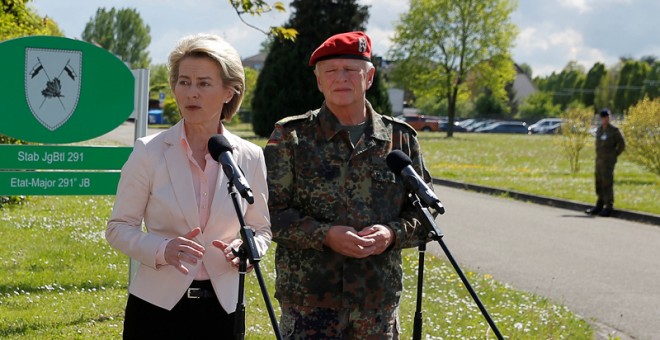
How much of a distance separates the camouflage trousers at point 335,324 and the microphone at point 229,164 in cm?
98

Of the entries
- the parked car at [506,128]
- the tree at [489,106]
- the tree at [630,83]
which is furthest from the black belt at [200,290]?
the tree at [489,106]

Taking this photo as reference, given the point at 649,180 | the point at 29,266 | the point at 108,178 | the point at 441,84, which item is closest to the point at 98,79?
the point at 108,178

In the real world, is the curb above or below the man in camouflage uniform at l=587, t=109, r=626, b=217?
below

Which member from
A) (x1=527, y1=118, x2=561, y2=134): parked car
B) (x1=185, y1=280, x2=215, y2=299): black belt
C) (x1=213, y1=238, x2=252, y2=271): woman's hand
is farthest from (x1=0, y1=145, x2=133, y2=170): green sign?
(x1=527, y1=118, x2=561, y2=134): parked car

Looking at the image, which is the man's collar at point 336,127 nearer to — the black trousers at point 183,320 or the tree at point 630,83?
the black trousers at point 183,320

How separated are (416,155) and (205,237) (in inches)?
41.7

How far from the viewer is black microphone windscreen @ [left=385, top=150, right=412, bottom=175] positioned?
3615 millimetres

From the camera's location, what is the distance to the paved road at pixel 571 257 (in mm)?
9297

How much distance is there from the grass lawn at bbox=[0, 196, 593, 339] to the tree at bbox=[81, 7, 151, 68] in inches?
4168

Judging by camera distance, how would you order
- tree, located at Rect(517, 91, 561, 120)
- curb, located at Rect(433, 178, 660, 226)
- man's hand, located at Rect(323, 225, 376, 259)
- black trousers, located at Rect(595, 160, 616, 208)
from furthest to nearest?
tree, located at Rect(517, 91, 561, 120) < black trousers, located at Rect(595, 160, 616, 208) < curb, located at Rect(433, 178, 660, 226) < man's hand, located at Rect(323, 225, 376, 259)

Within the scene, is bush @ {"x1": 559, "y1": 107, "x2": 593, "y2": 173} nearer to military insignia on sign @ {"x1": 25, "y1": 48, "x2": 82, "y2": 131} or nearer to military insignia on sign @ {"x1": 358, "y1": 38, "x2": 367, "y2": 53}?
military insignia on sign @ {"x1": 25, "y1": 48, "x2": 82, "y2": 131}

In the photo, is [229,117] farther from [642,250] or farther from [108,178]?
[642,250]

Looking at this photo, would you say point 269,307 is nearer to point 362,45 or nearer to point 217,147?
point 217,147

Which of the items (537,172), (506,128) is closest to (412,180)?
(537,172)
